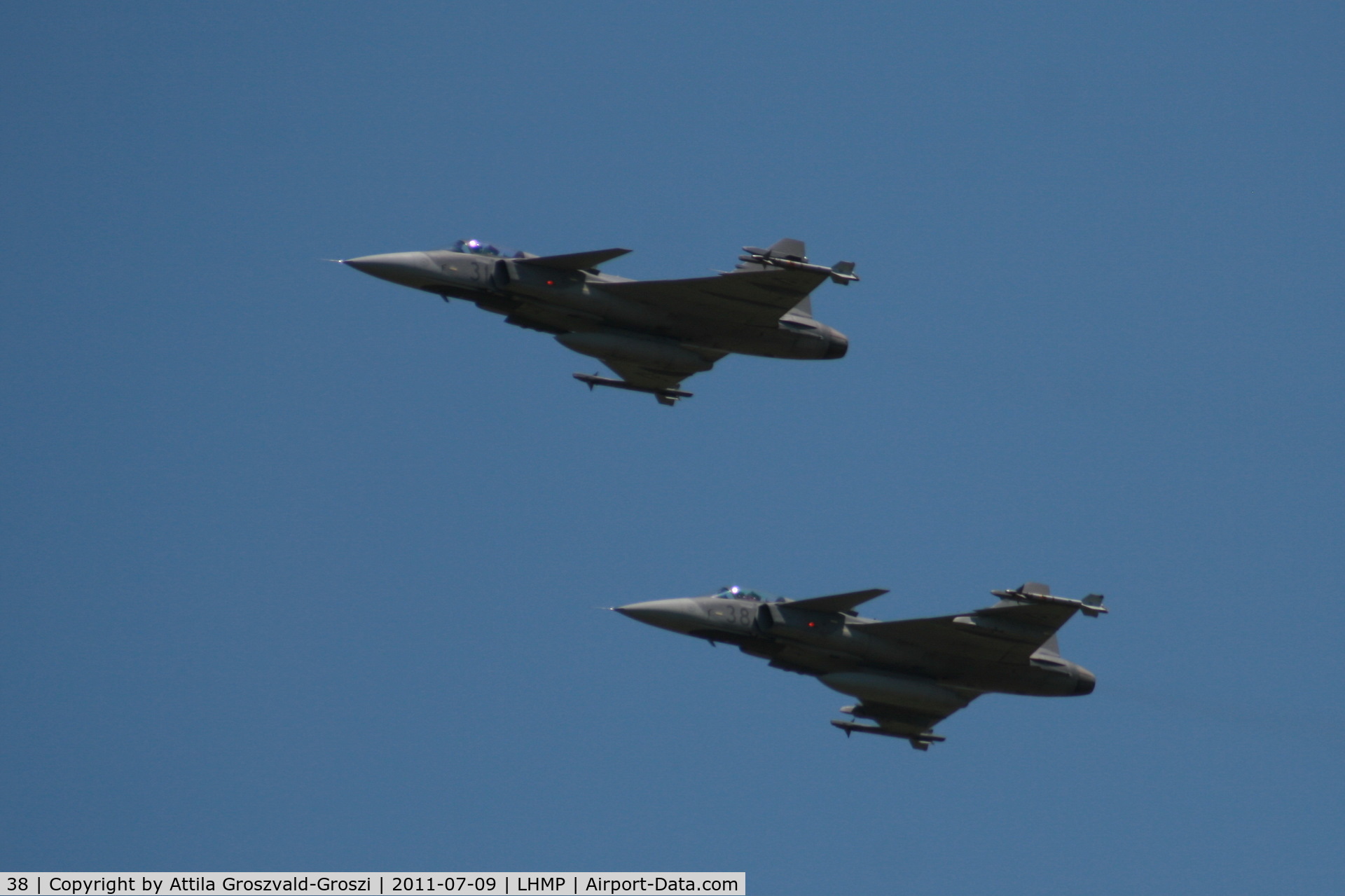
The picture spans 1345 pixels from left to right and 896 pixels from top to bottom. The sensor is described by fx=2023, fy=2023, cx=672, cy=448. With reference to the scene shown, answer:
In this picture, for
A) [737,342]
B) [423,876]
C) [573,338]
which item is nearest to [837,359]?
[737,342]

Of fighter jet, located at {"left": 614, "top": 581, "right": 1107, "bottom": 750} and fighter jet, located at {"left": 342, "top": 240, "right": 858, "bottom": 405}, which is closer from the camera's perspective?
fighter jet, located at {"left": 614, "top": 581, "right": 1107, "bottom": 750}

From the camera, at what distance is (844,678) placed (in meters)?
58.0

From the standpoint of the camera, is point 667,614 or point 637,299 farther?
point 637,299

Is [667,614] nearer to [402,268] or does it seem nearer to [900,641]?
[900,641]

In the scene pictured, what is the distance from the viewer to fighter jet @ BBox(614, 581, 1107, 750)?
187 feet

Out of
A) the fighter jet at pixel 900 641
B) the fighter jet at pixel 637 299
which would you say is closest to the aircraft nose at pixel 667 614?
the fighter jet at pixel 900 641

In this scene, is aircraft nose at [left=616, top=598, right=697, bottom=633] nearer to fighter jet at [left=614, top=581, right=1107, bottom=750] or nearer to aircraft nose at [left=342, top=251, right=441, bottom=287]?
fighter jet at [left=614, top=581, right=1107, bottom=750]

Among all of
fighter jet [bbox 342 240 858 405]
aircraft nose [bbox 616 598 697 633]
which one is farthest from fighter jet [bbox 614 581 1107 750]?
fighter jet [bbox 342 240 858 405]

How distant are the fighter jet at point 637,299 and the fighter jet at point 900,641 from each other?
28.1 ft

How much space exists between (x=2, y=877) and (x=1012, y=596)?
28.3 meters

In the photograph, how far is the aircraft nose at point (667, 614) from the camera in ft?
185

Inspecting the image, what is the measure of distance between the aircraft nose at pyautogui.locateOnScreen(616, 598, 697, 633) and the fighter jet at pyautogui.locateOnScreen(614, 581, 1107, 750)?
20mm

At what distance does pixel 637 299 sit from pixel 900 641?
41.8 ft

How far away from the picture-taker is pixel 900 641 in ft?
190
